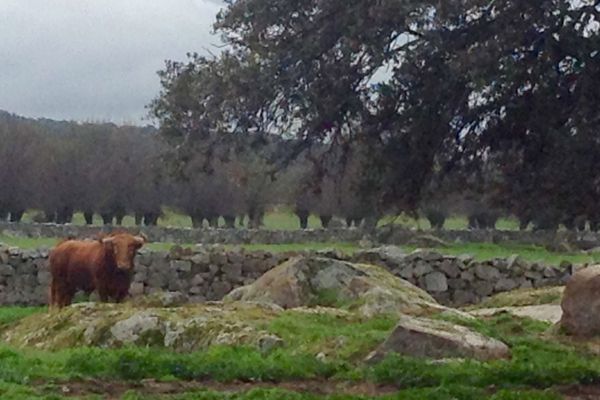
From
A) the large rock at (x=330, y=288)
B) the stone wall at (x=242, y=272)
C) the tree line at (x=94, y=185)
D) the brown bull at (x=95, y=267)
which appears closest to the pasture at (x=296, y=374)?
the large rock at (x=330, y=288)

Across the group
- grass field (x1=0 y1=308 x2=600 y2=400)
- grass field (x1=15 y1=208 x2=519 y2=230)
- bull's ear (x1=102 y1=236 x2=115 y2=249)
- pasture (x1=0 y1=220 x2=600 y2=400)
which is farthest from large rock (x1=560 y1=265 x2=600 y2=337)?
grass field (x1=15 y1=208 x2=519 y2=230)

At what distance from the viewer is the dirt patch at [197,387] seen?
31.9ft

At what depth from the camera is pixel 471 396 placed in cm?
942

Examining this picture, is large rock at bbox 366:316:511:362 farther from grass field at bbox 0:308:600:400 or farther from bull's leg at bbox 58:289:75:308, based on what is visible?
bull's leg at bbox 58:289:75:308

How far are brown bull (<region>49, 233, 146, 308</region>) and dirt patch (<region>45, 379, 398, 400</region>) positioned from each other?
32.1 ft

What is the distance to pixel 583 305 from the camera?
40.9ft

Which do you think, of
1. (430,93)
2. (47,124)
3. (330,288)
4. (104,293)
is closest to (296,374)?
(430,93)

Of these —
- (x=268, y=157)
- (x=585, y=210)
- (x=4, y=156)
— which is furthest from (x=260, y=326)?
(x=4, y=156)

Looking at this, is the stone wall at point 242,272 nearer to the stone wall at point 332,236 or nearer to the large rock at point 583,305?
the large rock at point 583,305

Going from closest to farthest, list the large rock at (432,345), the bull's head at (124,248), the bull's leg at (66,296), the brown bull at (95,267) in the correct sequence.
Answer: the large rock at (432,345)
the bull's head at (124,248)
the brown bull at (95,267)
the bull's leg at (66,296)

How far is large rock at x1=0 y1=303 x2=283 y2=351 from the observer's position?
12.9 m

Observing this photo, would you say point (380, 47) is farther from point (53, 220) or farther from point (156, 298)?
point (53, 220)

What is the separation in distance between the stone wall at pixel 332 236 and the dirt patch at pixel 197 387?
3038 cm

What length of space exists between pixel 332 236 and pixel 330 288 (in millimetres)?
30232
